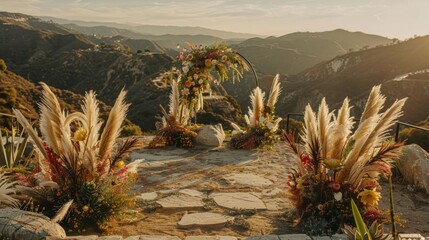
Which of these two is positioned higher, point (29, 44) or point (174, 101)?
point (174, 101)

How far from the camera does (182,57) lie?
948 centimetres

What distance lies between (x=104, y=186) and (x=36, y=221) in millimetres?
792

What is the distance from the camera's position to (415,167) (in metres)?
6.55

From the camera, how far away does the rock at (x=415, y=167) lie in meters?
6.30

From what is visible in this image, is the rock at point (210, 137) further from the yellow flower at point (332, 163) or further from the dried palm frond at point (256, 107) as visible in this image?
the yellow flower at point (332, 163)

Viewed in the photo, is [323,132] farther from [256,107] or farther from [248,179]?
[256,107]

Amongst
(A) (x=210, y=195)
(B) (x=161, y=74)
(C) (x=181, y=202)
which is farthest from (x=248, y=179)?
(B) (x=161, y=74)

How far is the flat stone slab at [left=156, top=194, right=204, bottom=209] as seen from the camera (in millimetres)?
4980

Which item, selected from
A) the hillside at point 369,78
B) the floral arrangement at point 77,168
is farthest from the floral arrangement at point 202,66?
the hillside at point 369,78

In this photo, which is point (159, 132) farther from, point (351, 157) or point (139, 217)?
point (351, 157)

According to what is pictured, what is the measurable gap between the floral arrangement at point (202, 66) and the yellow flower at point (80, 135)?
5165 mm

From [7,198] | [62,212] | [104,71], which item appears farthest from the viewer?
[104,71]

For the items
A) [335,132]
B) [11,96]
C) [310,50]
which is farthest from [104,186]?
[310,50]

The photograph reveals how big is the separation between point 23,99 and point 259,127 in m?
20.3
